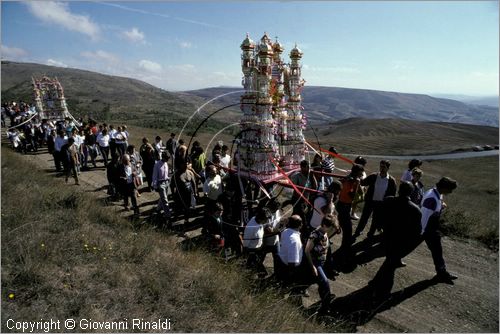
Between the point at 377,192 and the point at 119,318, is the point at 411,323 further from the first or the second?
the point at 119,318

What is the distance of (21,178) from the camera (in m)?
10.8

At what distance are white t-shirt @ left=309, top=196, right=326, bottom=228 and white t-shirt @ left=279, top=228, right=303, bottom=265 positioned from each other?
4.63ft

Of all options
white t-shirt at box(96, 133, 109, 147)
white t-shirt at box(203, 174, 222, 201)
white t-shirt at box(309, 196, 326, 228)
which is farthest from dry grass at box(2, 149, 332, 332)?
white t-shirt at box(96, 133, 109, 147)

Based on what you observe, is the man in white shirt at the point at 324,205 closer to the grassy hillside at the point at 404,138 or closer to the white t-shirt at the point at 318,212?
the white t-shirt at the point at 318,212

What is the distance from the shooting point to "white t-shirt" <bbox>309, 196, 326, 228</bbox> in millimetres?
6953

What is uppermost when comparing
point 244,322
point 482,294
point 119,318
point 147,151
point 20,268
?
point 147,151

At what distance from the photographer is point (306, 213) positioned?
336 inches

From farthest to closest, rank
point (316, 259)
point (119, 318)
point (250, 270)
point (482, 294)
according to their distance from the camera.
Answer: point (482, 294) < point (250, 270) < point (316, 259) < point (119, 318)

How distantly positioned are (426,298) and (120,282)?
6.33 m

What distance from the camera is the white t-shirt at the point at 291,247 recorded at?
5.65 m

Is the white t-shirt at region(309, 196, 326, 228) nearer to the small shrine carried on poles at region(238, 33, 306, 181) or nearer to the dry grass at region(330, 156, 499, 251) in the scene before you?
the small shrine carried on poles at region(238, 33, 306, 181)

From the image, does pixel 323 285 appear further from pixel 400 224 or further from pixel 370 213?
pixel 370 213

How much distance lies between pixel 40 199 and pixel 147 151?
12.4ft

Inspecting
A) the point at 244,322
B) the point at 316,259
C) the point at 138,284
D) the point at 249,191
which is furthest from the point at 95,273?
the point at 249,191
